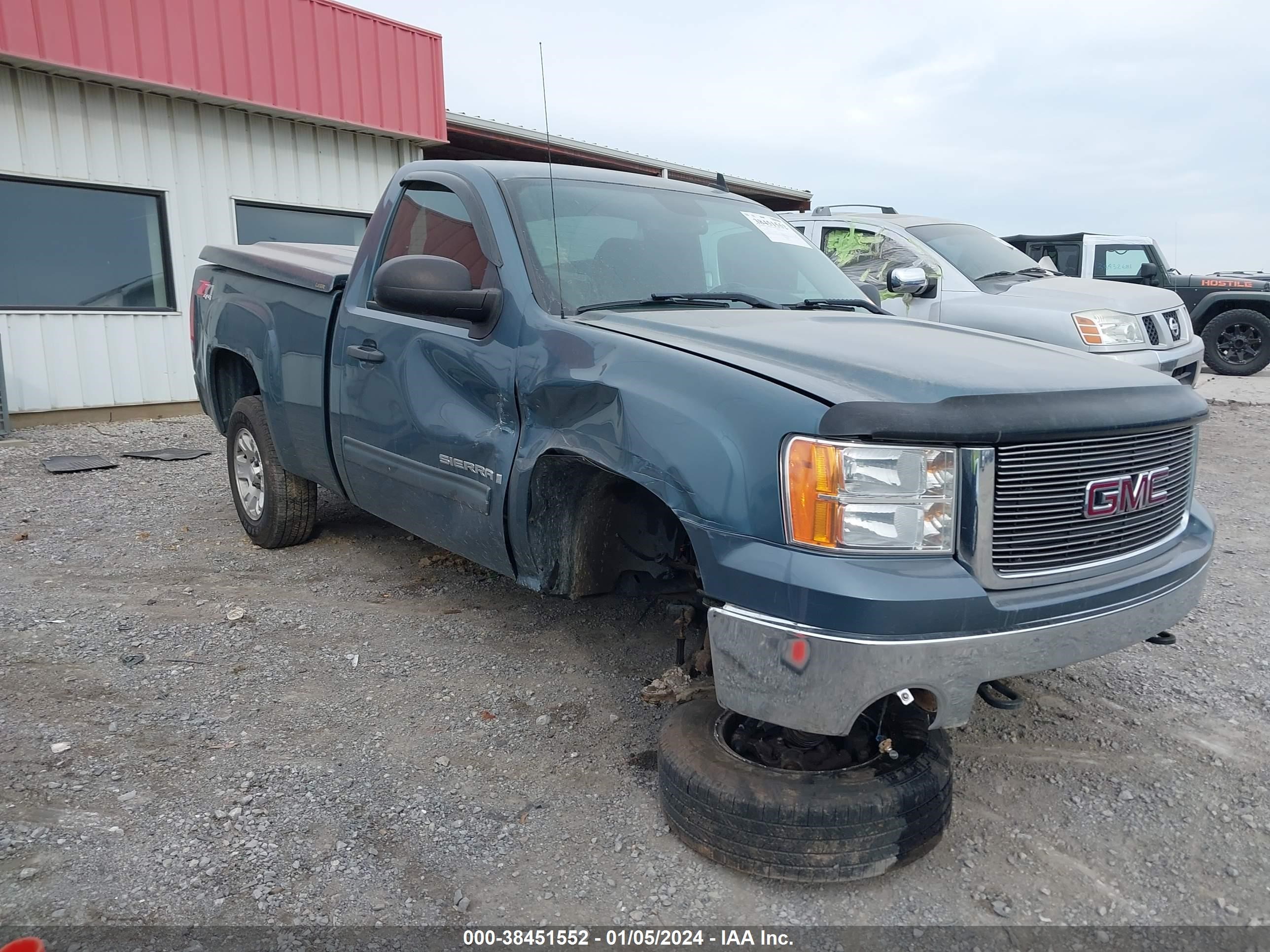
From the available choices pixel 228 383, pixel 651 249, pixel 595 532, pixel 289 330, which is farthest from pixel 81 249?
pixel 595 532

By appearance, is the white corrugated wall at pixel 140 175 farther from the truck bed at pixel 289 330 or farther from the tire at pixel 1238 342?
the tire at pixel 1238 342

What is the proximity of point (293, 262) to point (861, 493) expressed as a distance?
3336 mm

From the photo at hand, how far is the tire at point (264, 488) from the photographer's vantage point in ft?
15.4

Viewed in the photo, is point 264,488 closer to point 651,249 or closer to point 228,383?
point 228,383

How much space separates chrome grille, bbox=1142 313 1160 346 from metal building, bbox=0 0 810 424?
807 centimetres

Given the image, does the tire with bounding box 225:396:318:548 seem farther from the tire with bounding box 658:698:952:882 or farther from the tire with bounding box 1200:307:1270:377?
the tire with bounding box 1200:307:1270:377

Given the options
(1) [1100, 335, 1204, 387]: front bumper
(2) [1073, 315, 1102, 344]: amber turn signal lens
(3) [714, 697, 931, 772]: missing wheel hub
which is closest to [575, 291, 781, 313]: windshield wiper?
(3) [714, 697, 931, 772]: missing wheel hub

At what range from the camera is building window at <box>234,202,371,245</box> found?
9898 mm

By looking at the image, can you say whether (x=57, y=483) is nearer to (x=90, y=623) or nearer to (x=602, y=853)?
(x=90, y=623)

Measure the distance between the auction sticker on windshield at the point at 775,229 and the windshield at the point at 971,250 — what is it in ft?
12.3

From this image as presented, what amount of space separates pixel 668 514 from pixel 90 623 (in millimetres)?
2698

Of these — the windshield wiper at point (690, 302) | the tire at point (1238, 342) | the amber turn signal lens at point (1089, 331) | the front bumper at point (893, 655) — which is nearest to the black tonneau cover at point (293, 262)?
the windshield wiper at point (690, 302)

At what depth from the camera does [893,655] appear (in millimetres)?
1970

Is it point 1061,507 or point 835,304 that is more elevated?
point 835,304
